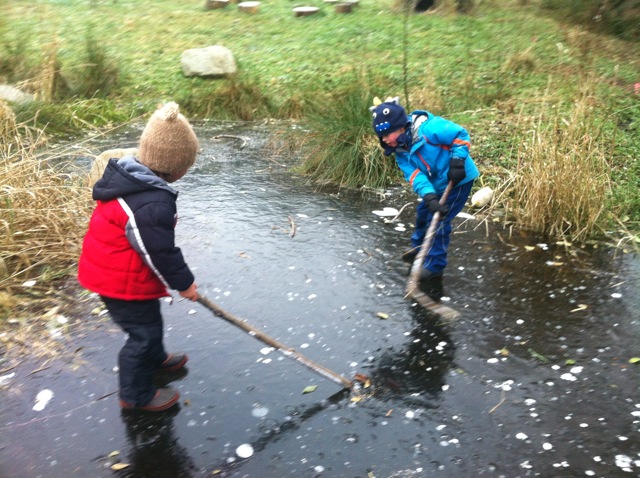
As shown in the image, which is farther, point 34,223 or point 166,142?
point 34,223

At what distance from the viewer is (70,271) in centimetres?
476

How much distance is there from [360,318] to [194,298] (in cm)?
135

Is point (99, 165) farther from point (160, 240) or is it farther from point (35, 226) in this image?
point (160, 240)

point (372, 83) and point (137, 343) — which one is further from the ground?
point (372, 83)

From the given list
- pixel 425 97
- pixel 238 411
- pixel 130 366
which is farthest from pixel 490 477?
pixel 425 97

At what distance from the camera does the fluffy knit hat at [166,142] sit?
9.82 ft

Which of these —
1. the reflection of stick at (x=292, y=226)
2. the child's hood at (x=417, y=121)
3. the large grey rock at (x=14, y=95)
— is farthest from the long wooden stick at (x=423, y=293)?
the large grey rock at (x=14, y=95)

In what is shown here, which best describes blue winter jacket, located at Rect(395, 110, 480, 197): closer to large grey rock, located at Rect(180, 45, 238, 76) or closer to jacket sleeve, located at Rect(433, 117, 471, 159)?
jacket sleeve, located at Rect(433, 117, 471, 159)

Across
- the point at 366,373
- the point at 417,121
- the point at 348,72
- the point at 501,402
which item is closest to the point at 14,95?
the point at 348,72

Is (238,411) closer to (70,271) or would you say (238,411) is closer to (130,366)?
(130,366)

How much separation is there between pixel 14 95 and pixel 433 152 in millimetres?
6217

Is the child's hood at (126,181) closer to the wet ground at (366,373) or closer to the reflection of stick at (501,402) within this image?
the wet ground at (366,373)

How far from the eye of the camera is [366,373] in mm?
3570

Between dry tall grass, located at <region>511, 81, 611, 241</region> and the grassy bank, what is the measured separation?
12 mm
